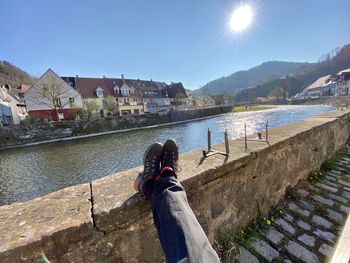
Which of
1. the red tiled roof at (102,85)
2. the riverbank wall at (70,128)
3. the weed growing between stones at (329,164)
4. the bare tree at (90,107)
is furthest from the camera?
the red tiled roof at (102,85)

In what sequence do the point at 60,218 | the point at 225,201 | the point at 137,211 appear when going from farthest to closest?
the point at 225,201 → the point at 137,211 → the point at 60,218

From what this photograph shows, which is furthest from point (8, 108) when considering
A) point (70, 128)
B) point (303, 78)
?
point (303, 78)

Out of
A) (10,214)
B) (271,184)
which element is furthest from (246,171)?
(10,214)

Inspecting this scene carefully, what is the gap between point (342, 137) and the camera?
462 centimetres

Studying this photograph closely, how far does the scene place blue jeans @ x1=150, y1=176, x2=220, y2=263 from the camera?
2.96ft

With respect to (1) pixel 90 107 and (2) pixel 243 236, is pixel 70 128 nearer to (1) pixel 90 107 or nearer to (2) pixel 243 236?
(1) pixel 90 107

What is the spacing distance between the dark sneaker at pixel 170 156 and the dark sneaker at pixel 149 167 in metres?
0.04

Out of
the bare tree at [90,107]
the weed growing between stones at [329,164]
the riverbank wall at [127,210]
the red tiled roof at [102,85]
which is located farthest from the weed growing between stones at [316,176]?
the red tiled roof at [102,85]

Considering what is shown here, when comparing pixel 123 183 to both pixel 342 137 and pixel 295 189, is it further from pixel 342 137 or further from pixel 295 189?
pixel 342 137

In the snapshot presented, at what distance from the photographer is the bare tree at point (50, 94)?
28141 mm

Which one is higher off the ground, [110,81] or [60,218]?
[110,81]

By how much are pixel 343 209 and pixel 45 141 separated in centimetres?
2779

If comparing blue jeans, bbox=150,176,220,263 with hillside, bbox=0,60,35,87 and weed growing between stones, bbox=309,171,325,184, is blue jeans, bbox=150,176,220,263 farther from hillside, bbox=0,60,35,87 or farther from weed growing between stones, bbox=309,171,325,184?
hillside, bbox=0,60,35,87

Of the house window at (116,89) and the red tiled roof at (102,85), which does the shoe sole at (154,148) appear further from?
the house window at (116,89)
